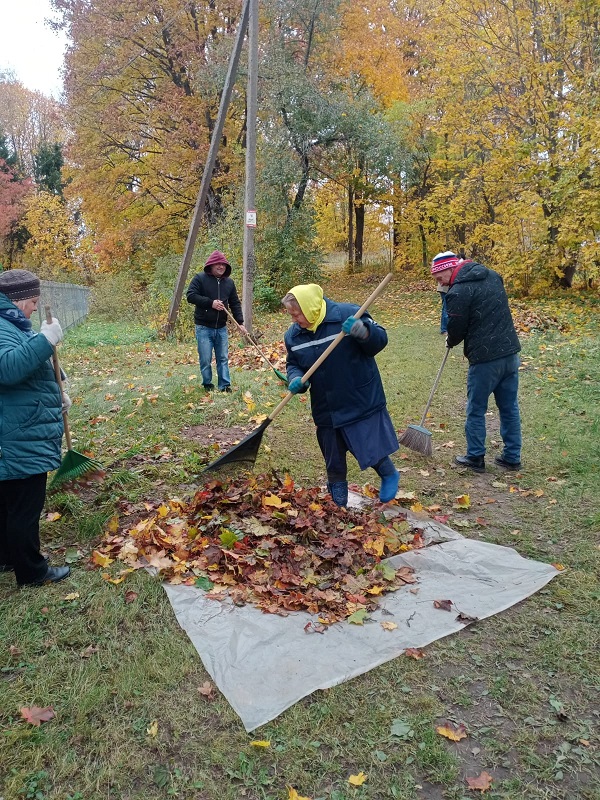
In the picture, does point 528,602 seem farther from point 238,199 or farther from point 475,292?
point 238,199

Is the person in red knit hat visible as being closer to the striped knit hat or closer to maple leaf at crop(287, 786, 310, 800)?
the striped knit hat

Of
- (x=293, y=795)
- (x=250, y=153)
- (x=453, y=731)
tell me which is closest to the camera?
(x=293, y=795)

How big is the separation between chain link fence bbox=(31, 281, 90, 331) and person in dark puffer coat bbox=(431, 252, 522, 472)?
11.7 meters

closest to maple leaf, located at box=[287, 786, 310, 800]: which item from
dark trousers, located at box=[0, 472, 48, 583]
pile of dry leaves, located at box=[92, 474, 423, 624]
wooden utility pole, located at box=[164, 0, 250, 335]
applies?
pile of dry leaves, located at box=[92, 474, 423, 624]

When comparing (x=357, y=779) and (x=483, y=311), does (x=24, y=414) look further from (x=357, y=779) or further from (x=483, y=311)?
(x=483, y=311)

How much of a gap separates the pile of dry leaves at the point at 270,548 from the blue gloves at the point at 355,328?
128 centimetres

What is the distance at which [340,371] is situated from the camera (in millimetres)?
3949

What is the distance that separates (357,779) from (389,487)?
2346 millimetres

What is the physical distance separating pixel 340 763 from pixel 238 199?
15.0m

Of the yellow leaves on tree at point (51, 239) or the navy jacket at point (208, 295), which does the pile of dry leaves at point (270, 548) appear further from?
the yellow leaves on tree at point (51, 239)

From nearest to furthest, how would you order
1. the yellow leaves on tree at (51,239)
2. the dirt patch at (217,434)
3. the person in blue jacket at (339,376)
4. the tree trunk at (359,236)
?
the person in blue jacket at (339,376) < the dirt patch at (217,434) < the tree trunk at (359,236) < the yellow leaves on tree at (51,239)

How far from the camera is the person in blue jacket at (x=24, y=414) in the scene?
3021mm

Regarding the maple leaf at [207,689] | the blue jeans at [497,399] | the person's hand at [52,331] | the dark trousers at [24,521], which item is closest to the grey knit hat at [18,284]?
the person's hand at [52,331]

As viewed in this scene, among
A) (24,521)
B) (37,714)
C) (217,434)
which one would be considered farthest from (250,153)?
(37,714)
